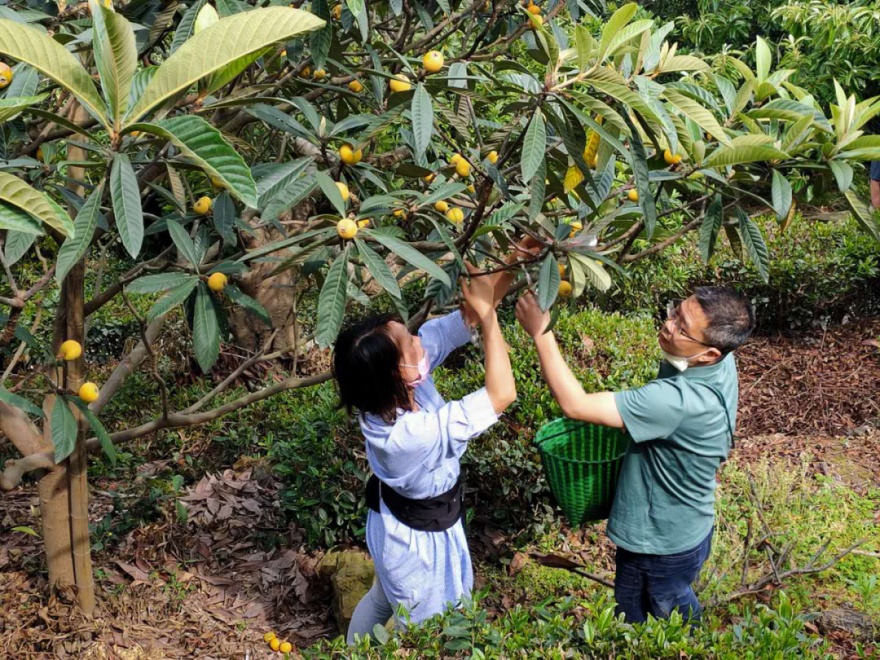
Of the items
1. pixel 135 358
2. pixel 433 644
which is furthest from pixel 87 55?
pixel 433 644

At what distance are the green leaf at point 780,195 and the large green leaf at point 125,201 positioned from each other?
4.51ft

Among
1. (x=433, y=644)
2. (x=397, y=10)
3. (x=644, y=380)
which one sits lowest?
(x=644, y=380)

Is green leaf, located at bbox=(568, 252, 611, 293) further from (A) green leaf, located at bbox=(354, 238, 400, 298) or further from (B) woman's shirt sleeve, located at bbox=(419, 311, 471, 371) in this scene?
(B) woman's shirt sleeve, located at bbox=(419, 311, 471, 371)

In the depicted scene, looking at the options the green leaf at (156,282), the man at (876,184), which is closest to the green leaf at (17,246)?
the green leaf at (156,282)

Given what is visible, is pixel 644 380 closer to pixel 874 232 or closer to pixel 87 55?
pixel 874 232

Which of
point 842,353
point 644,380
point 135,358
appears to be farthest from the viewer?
point 842,353

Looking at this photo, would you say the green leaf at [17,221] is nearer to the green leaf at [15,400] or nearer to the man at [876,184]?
the green leaf at [15,400]

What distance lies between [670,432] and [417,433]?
2.29ft

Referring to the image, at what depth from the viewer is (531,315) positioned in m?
2.21

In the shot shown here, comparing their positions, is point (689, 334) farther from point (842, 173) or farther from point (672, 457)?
point (842, 173)

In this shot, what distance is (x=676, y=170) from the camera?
6.68 ft

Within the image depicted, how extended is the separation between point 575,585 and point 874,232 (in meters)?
1.93

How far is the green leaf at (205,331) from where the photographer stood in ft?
5.91


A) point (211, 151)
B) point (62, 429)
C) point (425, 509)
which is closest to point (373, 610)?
point (425, 509)
